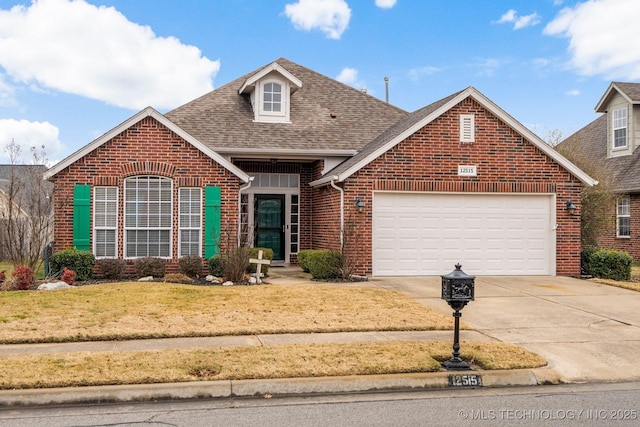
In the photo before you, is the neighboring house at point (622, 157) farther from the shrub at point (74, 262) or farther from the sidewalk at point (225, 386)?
the sidewalk at point (225, 386)

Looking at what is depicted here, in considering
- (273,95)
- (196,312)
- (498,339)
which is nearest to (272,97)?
(273,95)

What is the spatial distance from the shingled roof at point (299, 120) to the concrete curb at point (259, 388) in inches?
483

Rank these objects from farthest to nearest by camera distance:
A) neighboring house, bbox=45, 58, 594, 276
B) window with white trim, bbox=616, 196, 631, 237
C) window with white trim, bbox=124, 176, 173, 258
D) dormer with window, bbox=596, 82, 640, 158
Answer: dormer with window, bbox=596, 82, 640, 158 < window with white trim, bbox=616, 196, 631, 237 < window with white trim, bbox=124, 176, 173, 258 < neighboring house, bbox=45, 58, 594, 276

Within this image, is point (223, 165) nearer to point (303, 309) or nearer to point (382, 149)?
point (382, 149)

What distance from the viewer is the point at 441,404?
6.55 metres

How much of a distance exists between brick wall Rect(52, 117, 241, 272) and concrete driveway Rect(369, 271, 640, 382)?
15.3ft

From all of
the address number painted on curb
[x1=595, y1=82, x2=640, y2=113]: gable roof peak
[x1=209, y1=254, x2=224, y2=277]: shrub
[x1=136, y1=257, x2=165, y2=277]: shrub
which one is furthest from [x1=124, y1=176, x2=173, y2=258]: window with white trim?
[x1=595, y1=82, x2=640, y2=113]: gable roof peak

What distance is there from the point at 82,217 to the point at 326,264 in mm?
6186

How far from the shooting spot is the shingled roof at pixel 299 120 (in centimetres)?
1908

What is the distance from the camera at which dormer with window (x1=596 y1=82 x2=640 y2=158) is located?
81.9ft

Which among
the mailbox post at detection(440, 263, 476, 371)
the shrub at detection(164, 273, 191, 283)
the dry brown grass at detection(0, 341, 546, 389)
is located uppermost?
the mailbox post at detection(440, 263, 476, 371)

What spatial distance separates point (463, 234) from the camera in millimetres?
17047

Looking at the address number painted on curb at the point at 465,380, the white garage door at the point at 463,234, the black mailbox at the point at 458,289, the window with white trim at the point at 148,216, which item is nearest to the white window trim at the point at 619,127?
the white garage door at the point at 463,234

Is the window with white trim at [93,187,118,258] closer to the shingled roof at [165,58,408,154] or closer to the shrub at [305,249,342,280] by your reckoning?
the shingled roof at [165,58,408,154]
